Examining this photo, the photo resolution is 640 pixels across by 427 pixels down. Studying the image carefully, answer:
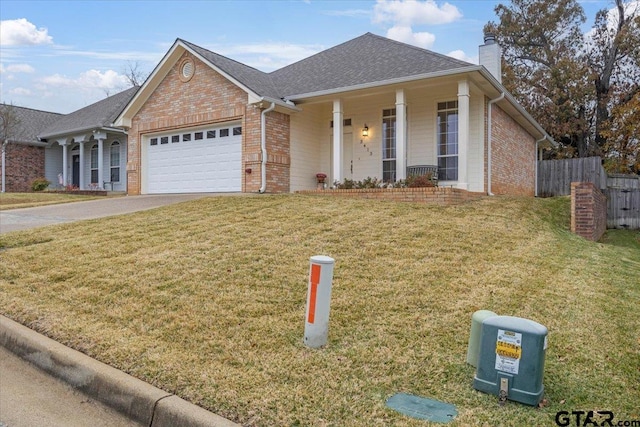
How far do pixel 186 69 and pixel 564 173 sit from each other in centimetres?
1595

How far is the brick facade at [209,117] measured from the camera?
13.1m

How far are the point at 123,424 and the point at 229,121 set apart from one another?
38.3 feet

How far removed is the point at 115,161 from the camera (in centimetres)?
2127

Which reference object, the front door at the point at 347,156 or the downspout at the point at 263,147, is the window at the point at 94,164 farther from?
the front door at the point at 347,156

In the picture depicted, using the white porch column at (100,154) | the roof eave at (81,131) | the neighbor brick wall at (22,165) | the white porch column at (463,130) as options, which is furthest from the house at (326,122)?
the neighbor brick wall at (22,165)

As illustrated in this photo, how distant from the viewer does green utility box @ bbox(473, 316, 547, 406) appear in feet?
9.09

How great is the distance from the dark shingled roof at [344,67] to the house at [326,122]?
5 centimetres

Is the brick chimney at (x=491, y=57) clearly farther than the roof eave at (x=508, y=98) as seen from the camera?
Yes

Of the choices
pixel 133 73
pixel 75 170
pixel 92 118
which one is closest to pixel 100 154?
pixel 92 118

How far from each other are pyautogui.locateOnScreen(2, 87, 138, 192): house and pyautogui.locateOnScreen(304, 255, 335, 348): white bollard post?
18.9m

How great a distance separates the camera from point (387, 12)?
2031cm

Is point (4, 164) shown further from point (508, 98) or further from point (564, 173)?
point (564, 173)

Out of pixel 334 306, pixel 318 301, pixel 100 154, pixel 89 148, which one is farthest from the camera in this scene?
pixel 89 148

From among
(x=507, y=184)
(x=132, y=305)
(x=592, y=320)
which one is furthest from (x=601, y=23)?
(x=132, y=305)
